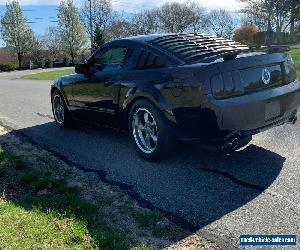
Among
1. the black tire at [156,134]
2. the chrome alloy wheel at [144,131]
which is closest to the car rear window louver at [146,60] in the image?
the black tire at [156,134]

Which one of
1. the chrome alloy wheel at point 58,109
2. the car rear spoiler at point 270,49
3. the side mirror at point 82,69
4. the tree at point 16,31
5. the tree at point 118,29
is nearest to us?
the car rear spoiler at point 270,49

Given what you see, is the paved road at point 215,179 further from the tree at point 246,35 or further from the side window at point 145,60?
→ the tree at point 246,35

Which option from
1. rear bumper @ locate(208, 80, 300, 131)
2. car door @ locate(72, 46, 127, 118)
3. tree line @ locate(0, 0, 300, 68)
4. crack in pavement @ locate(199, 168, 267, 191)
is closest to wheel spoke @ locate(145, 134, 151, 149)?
car door @ locate(72, 46, 127, 118)

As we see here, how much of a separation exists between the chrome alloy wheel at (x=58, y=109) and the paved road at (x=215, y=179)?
0.70 metres

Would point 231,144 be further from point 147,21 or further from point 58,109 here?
point 147,21

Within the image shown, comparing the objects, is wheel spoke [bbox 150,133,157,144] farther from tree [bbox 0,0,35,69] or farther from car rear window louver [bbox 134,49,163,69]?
tree [bbox 0,0,35,69]

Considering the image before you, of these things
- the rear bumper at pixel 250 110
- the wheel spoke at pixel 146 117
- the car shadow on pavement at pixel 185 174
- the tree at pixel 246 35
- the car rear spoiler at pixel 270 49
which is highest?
the tree at pixel 246 35

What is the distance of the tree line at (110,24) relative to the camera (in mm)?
54562

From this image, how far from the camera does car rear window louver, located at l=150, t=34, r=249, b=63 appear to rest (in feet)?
15.9

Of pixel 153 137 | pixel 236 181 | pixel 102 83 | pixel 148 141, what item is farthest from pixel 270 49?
pixel 102 83

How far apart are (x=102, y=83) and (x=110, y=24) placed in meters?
65.0

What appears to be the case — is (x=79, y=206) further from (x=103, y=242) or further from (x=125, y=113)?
(x=125, y=113)

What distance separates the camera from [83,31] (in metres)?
69.1

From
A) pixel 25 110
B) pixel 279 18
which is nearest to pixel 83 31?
pixel 279 18
